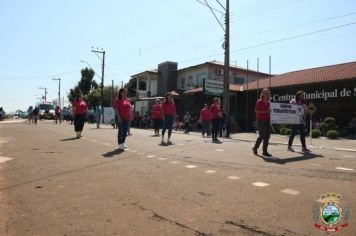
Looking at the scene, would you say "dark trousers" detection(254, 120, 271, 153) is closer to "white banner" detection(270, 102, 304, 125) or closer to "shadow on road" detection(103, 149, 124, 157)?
"white banner" detection(270, 102, 304, 125)

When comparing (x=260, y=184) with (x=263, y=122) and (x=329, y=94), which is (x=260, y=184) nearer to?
(x=263, y=122)

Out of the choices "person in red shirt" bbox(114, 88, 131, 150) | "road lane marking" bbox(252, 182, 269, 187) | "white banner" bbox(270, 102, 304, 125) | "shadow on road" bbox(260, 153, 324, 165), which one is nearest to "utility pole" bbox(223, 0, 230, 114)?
"white banner" bbox(270, 102, 304, 125)

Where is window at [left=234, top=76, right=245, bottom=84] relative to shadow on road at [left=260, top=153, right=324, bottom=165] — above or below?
above

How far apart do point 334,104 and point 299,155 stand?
1531cm

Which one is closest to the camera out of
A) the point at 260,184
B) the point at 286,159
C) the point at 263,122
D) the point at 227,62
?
the point at 260,184

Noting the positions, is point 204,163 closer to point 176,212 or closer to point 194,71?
point 176,212

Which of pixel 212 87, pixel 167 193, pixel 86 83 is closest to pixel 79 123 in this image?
pixel 167 193

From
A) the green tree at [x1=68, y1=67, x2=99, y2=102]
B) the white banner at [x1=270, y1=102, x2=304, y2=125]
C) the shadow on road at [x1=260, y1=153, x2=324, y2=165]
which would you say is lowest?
the shadow on road at [x1=260, y1=153, x2=324, y2=165]

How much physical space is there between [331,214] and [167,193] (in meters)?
2.35

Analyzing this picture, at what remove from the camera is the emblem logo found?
4650mm

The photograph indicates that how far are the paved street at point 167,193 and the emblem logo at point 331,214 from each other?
0.28 ft

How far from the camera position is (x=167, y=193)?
637 centimetres

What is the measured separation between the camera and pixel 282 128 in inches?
956

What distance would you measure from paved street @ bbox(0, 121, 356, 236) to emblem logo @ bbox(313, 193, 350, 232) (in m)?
0.08
